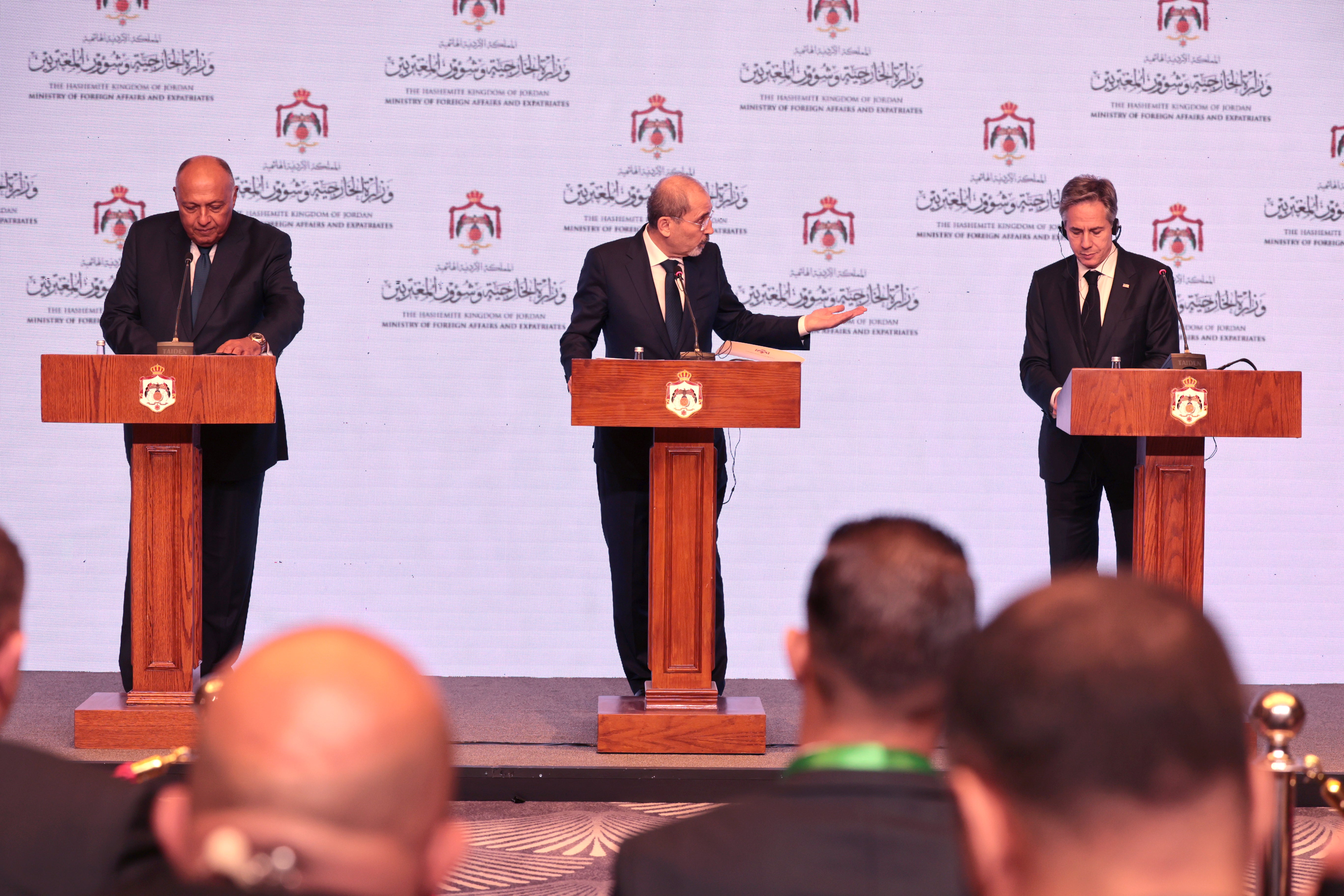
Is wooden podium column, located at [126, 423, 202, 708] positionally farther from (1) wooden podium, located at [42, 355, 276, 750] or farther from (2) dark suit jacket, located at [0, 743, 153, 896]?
(2) dark suit jacket, located at [0, 743, 153, 896]

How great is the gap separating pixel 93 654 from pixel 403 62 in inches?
108

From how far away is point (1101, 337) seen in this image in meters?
4.23

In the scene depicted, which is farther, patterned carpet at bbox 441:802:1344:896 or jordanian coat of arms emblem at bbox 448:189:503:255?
jordanian coat of arms emblem at bbox 448:189:503:255

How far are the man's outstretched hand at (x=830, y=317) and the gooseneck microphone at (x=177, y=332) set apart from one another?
6.18ft

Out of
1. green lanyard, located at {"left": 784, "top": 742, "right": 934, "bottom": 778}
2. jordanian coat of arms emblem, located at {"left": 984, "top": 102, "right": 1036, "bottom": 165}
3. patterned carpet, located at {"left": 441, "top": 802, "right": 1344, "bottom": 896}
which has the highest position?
jordanian coat of arms emblem, located at {"left": 984, "top": 102, "right": 1036, "bottom": 165}

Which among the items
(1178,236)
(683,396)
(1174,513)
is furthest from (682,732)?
(1178,236)

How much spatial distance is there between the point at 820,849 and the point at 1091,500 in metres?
3.42

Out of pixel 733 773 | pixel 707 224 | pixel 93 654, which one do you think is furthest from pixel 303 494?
pixel 733 773

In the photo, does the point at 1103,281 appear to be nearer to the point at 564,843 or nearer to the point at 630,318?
the point at 630,318

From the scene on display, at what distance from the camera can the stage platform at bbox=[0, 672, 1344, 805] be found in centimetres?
361

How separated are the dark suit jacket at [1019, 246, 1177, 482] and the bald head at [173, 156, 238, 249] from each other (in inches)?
102

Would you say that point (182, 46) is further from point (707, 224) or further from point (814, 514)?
point (814, 514)

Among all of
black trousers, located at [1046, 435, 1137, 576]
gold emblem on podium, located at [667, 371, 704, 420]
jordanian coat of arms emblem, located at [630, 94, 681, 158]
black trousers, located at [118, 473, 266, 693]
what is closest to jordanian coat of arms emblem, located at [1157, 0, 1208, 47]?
jordanian coat of arms emblem, located at [630, 94, 681, 158]

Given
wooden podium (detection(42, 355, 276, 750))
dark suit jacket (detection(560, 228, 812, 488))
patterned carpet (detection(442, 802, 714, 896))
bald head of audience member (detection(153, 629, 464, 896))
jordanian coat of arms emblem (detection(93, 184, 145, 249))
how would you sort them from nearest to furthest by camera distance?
bald head of audience member (detection(153, 629, 464, 896)) → patterned carpet (detection(442, 802, 714, 896)) → wooden podium (detection(42, 355, 276, 750)) → dark suit jacket (detection(560, 228, 812, 488)) → jordanian coat of arms emblem (detection(93, 184, 145, 249))
